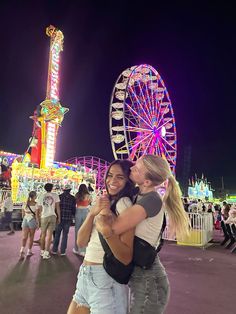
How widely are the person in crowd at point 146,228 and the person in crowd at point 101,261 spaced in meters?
0.05

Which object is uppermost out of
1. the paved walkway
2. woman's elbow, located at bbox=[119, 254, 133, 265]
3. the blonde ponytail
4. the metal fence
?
the blonde ponytail

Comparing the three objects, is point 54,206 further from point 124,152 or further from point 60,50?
point 60,50

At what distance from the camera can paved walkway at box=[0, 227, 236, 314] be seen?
3.65 metres

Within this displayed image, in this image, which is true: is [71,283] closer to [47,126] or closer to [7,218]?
[7,218]

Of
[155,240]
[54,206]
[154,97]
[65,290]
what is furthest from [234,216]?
[154,97]

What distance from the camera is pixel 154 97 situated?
19625mm

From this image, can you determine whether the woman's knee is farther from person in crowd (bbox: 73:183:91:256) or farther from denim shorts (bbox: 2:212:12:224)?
denim shorts (bbox: 2:212:12:224)

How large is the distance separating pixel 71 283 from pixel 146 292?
124 inches

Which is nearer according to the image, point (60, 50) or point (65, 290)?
point (65, 290)

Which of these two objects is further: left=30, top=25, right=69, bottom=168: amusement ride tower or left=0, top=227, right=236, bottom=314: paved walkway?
left=30, top=25, right=69, bottom=168: amusement ride tower

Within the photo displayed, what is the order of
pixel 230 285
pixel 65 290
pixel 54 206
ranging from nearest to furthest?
pixel 65 290 < pixel 230 285 < pixel 54 206

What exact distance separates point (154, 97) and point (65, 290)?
54.6 feet

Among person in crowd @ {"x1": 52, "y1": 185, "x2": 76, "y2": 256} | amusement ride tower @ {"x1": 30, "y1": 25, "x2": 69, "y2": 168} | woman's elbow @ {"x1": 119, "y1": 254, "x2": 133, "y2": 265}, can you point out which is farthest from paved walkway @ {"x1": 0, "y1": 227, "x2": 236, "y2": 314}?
amusement ride tower @ {"x1": 30, "y1": 25, "x2": 69, "y2": 168}

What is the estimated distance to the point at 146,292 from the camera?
1735 mm
